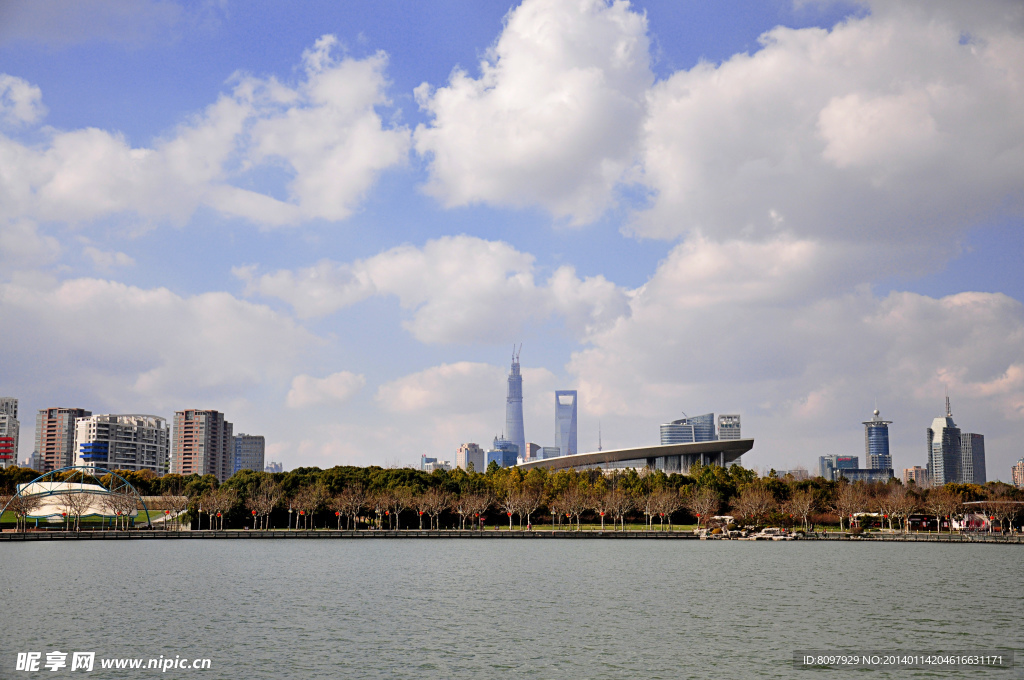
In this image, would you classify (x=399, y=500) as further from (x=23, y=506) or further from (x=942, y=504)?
(x=942, y=504)

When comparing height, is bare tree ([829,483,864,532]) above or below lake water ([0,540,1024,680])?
above

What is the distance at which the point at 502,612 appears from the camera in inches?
1657

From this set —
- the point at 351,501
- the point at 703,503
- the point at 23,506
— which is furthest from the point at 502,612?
the point at 23,506

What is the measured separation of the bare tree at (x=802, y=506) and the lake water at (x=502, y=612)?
41.3m

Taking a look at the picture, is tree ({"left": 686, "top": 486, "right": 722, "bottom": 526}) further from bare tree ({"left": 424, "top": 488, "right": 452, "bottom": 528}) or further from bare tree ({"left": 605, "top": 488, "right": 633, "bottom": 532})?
bare tree ({"left": 424, "top": 488, "right": 452, "bottom": 528})

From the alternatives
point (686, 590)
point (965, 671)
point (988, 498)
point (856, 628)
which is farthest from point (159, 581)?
point (988, 498)

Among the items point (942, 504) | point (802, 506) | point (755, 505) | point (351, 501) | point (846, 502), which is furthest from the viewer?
point (942, 504)

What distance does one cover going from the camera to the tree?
11706 cm

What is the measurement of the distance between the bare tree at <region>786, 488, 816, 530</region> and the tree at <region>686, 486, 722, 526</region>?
9.65 meters

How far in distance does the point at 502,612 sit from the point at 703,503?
264 ft

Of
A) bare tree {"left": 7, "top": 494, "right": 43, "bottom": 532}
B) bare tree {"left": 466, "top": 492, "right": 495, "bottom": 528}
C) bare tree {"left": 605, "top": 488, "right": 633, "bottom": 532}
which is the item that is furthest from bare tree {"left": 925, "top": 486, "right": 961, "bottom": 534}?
bare tree {"left": 7, "top": 494, "right": 43, "bottom": 532}

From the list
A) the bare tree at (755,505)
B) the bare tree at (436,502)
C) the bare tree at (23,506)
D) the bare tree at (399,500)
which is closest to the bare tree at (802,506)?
the bare tree at (755,505)

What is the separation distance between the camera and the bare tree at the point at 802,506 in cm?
11444

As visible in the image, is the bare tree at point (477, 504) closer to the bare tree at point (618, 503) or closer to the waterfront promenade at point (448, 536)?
the waterfront promenade at point (448, 536)
